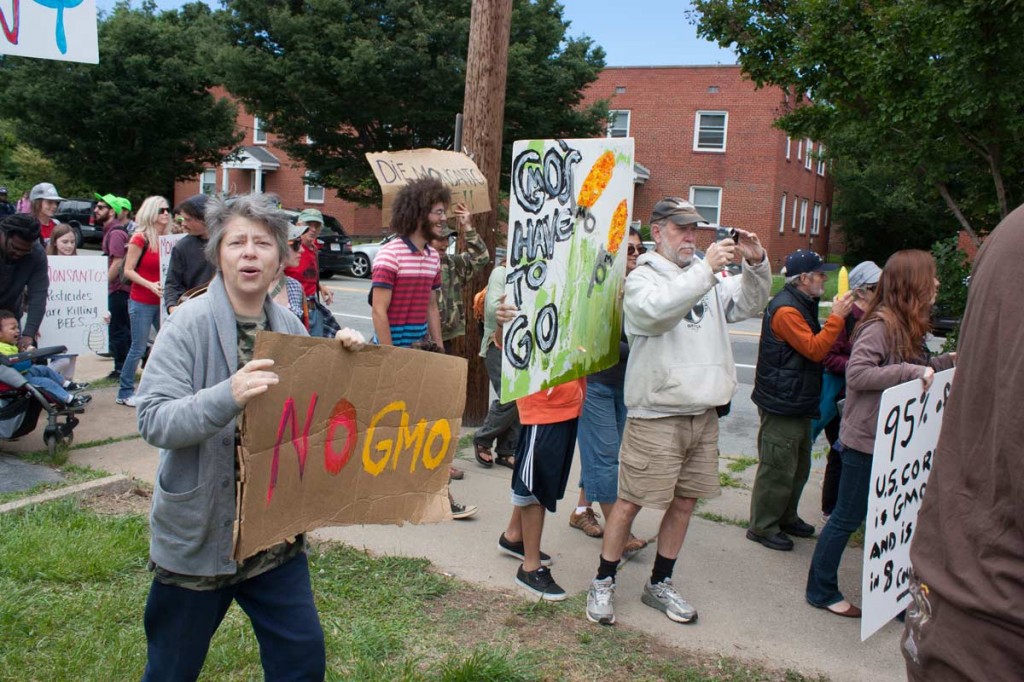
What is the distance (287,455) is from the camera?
94.0 inches

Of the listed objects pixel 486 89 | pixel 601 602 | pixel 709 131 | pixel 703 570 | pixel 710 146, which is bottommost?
pixel 703 570

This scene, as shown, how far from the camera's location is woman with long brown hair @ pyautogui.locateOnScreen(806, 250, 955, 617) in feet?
12.8

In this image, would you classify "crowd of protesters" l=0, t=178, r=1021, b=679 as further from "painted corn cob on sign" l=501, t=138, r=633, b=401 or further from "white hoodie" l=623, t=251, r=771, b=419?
"painted corn cob on sign" l=501, t=138, r=633, b=401

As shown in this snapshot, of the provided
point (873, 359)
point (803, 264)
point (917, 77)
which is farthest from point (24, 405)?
point (917, 77)

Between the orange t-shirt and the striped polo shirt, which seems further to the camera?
the striped polo shirt

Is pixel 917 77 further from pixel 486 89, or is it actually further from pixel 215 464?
pixel 215 464

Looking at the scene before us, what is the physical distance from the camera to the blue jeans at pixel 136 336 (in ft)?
24.2

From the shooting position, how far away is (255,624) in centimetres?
249

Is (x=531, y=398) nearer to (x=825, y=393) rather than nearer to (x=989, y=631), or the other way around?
(x=825, y=393)

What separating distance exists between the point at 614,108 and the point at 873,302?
32741 mm

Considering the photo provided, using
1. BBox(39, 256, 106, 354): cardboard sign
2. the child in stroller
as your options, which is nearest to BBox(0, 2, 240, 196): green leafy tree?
BBox(39, 256, 106, 354): cardboard sign

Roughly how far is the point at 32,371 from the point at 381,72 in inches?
816

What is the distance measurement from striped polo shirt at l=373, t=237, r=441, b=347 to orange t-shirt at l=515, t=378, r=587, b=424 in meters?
0.97

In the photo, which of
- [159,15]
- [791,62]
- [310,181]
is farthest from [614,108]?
[791,62]
